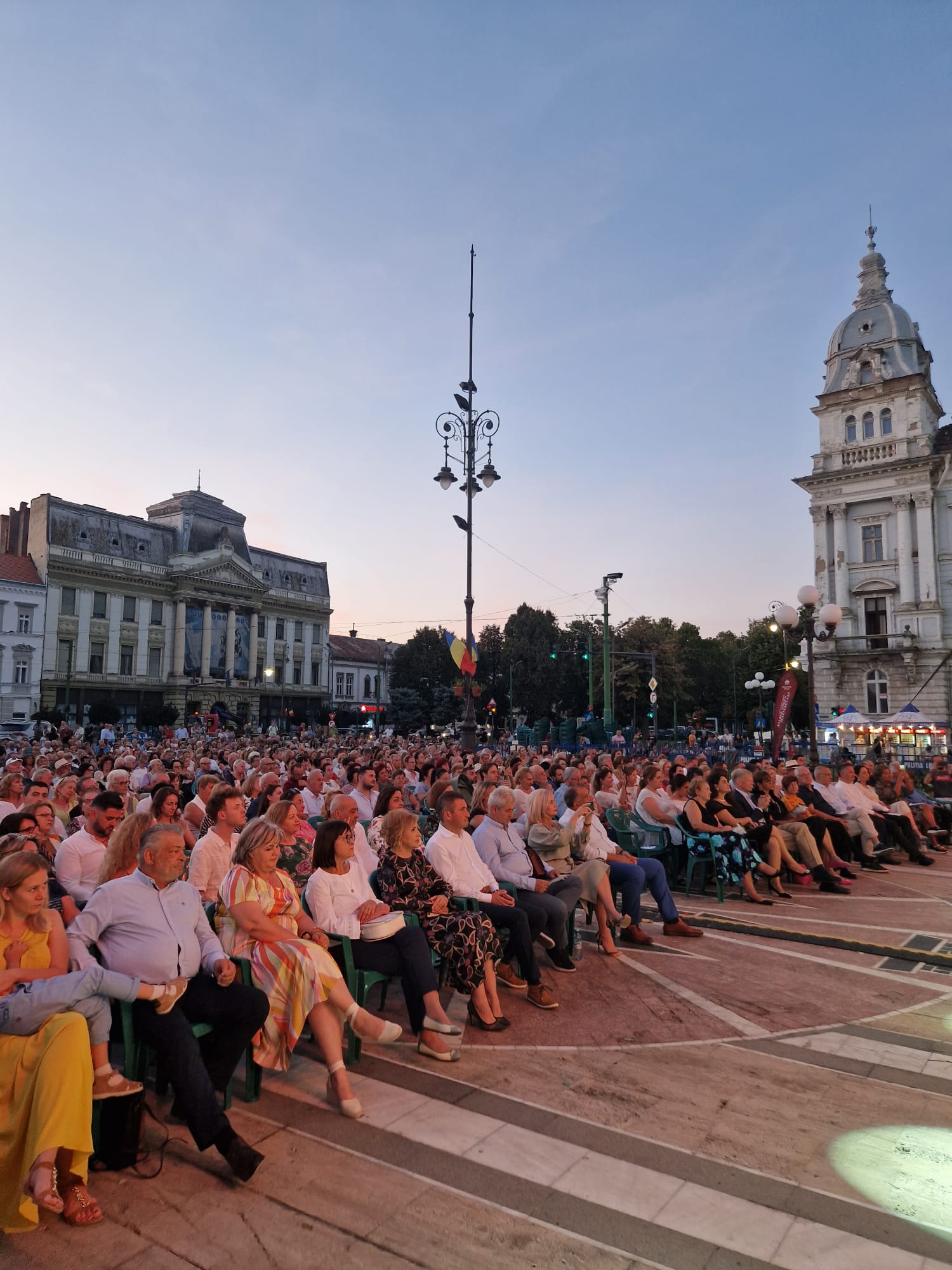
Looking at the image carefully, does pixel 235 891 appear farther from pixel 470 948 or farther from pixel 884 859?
pixel 884 859

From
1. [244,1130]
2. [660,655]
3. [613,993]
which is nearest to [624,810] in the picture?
[613,993]

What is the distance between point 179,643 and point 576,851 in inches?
2326

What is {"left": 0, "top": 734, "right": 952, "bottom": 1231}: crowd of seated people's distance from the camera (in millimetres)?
3113

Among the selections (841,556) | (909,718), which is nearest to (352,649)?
(841,556)

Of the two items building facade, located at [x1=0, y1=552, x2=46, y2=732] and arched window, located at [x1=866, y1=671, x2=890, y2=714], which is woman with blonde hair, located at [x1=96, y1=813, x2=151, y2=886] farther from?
building facade, located at [x1=0, y1=552, x2=46, y2=732]

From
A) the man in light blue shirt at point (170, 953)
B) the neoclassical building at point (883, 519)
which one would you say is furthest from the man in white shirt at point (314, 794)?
the neoclassical building at point (883, 519)

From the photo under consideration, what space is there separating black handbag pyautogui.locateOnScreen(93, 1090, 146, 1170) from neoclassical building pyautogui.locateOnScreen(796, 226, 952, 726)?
3905 centimetres

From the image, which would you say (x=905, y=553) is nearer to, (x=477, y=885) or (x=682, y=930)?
(x=682, y=930)

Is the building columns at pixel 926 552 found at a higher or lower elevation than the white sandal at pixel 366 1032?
higher

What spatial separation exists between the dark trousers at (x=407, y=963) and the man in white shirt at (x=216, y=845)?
122 cm

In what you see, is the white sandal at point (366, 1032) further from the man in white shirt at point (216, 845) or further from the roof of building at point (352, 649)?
the roof of building at point (352, 649)

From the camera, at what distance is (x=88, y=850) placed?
542 centimetres

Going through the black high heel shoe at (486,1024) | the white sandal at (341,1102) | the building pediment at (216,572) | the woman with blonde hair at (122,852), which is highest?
the building pediment at (216,572)

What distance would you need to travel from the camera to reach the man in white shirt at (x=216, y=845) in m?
5.27
